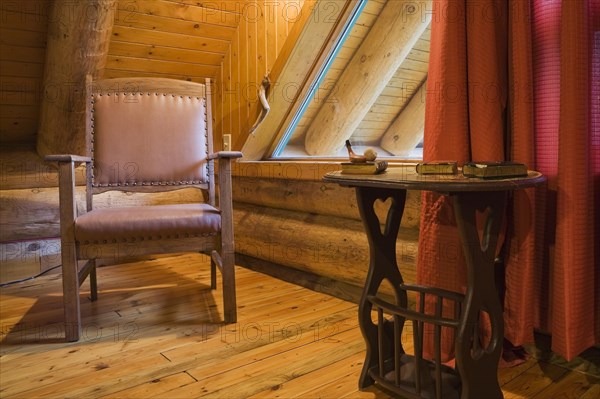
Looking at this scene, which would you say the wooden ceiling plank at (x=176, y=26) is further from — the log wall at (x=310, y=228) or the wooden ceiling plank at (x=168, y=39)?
the log wall at (x=310, y=228)

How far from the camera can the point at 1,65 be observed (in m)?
2.75

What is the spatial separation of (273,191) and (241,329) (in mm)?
1200

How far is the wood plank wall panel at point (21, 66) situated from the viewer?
2.55 m

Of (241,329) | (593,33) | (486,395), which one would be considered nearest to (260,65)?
(241,329)

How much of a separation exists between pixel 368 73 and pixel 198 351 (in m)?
2.01

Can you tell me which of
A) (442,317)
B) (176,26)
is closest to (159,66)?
(176,26)

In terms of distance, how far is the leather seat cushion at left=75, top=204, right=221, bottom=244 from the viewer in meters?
1.82

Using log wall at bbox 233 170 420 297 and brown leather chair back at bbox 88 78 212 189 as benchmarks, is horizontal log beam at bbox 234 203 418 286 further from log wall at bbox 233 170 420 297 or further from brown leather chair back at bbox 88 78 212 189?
brown leather chair back at bbox 88 78 212 189

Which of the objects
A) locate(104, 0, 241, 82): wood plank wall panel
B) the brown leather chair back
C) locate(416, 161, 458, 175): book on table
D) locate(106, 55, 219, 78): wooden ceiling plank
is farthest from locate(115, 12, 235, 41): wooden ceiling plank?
locate(416, 161, 458, 175): book on table

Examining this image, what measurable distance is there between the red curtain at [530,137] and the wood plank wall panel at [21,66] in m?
2.19

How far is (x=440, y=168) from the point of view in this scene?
1.32 metres

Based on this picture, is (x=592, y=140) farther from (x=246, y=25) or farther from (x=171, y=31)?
(x=171, y=31)

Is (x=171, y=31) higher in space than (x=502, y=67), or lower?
higher

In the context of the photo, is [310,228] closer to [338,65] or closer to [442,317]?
[338,65]
